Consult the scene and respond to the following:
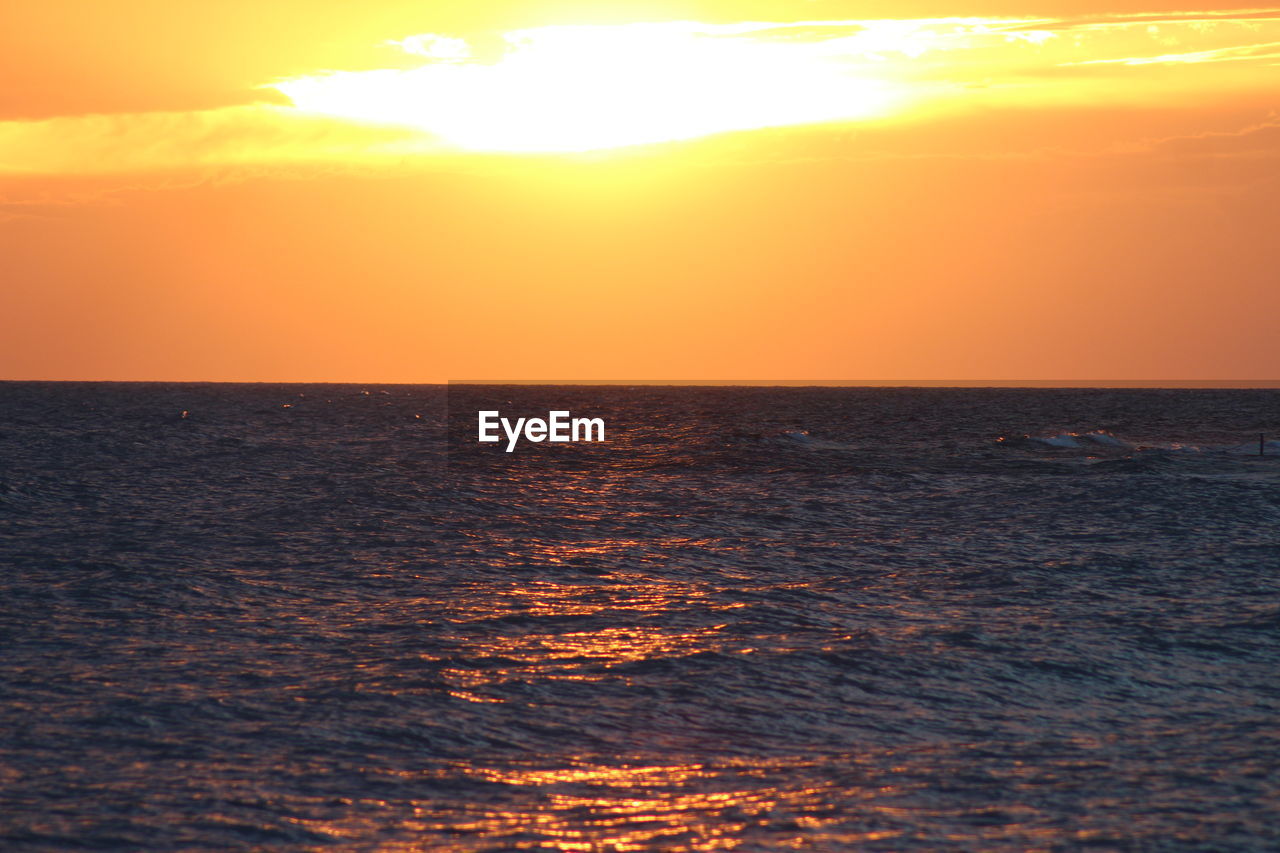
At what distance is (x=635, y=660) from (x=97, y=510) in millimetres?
33172

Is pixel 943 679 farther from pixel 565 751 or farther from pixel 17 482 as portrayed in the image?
pixel 17 482

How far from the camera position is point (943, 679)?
2341 centimetres

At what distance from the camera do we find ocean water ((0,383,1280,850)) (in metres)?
15.9

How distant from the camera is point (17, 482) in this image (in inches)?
2327

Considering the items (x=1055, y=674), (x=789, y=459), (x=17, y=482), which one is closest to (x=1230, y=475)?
(x=789, y=459)

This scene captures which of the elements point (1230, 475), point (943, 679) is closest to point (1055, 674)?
point (943, 679)

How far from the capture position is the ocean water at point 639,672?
625 inches

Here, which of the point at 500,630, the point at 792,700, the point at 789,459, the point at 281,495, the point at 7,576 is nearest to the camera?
the point at 792,700

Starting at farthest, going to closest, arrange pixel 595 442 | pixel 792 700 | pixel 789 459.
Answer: pixel 595 442 → pixel 789 459 → pixel 792 700

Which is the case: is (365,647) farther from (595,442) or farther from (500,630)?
(595,442)

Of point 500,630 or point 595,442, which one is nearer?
point 500,630

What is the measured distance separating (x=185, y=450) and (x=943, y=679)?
233 feet

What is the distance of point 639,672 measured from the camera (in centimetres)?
2344

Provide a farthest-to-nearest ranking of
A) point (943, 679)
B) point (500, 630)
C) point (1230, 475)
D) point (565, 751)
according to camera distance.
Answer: point (1230, 475)
point (500, 630)
point (943, 679)
point (565, 751)
